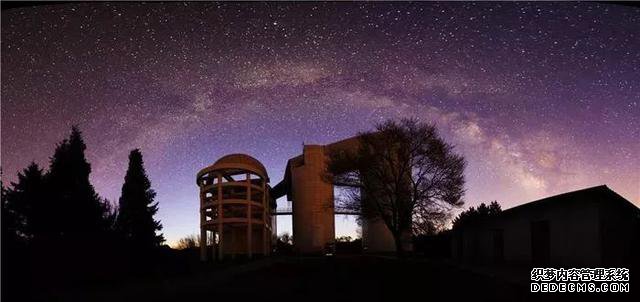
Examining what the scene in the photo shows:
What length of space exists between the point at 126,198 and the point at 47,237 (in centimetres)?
2764

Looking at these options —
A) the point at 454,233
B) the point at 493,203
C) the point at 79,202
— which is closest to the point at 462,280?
the point at 454,233

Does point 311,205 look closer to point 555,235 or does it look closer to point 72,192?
point 72,192

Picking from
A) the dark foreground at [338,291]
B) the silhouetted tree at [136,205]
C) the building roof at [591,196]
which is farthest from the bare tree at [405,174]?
the silhouetted tree at [136,205]

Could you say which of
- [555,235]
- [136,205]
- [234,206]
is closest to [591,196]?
[555,235]

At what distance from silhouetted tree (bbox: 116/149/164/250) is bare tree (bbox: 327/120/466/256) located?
828 inches

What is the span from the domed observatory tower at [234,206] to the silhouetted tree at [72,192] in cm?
1001

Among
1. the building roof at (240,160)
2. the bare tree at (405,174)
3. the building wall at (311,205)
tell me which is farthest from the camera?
the building wall at (311,205)

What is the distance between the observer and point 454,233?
3525 centimetres

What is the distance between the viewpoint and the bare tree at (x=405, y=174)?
3052 cm

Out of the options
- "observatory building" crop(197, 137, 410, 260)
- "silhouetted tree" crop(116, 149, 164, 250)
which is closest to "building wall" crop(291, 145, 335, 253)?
"observatory building" crop(197, 137, 410, 260)

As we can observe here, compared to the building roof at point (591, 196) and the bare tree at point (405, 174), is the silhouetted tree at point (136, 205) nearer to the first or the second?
the bare tree at point (405, 174)

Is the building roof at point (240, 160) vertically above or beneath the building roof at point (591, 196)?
above

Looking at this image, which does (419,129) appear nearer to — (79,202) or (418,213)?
(418,213)

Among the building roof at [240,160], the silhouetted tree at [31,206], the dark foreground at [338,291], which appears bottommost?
the dark foreground at [338,291]
